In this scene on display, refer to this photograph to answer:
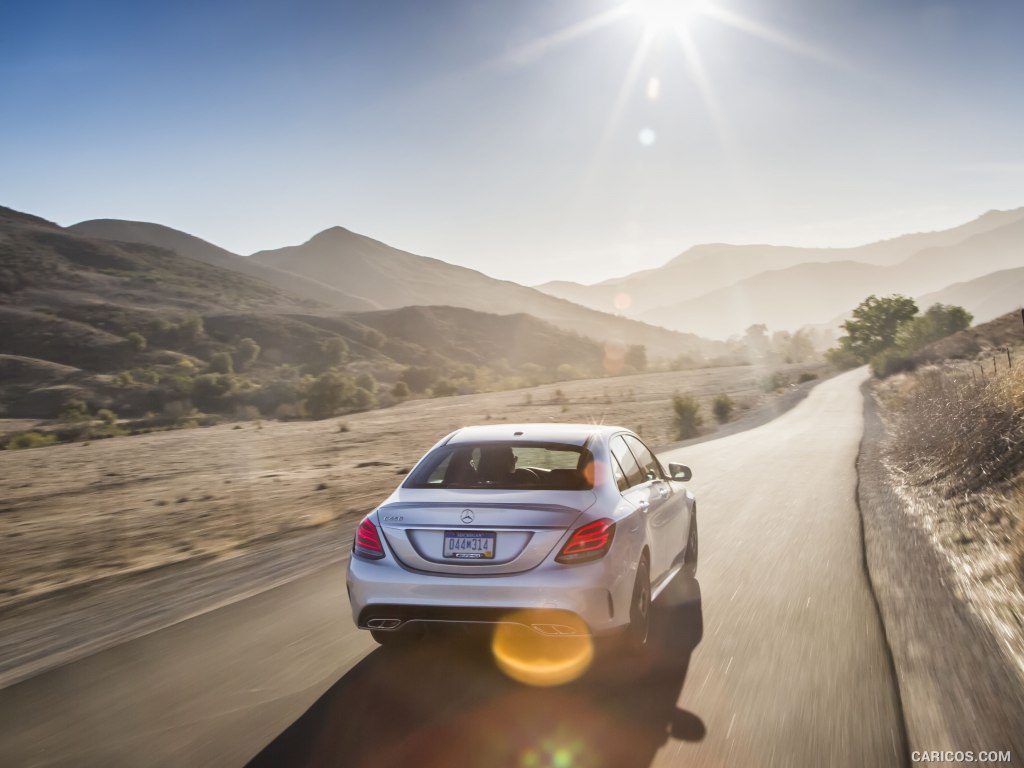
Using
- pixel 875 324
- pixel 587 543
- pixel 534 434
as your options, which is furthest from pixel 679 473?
pixel 875 324

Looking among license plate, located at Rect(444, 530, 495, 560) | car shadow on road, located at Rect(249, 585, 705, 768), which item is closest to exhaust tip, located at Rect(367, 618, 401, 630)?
car shadow on road, located at Rect(249, 585, 705, 768)

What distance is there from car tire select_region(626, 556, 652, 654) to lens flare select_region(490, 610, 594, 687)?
0.89ft

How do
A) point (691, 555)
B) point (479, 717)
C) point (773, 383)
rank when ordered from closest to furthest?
point (479, 717) → point (691, 555) → point (773, 383)

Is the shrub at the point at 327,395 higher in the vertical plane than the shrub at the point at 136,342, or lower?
lower

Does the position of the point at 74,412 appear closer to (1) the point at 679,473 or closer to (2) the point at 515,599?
(1) the point at 679,473

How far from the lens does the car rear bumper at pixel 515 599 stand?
4449mm

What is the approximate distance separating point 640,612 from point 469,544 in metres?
1.24

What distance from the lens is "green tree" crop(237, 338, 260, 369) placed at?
7988 centimetres

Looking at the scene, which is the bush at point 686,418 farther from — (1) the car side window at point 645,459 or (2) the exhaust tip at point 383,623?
(2) the exhaust tip at point 383,623

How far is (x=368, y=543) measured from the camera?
192 inches

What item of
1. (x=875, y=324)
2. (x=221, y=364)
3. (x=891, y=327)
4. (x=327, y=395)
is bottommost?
(x=327, y=395)

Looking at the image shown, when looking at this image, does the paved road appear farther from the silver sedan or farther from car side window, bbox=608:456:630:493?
car side window, bbox=608:456:630:493

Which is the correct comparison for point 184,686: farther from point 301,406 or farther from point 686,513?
point 301,406

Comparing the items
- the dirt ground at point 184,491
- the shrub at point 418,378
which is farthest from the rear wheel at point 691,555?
the shrub at point 418,378
